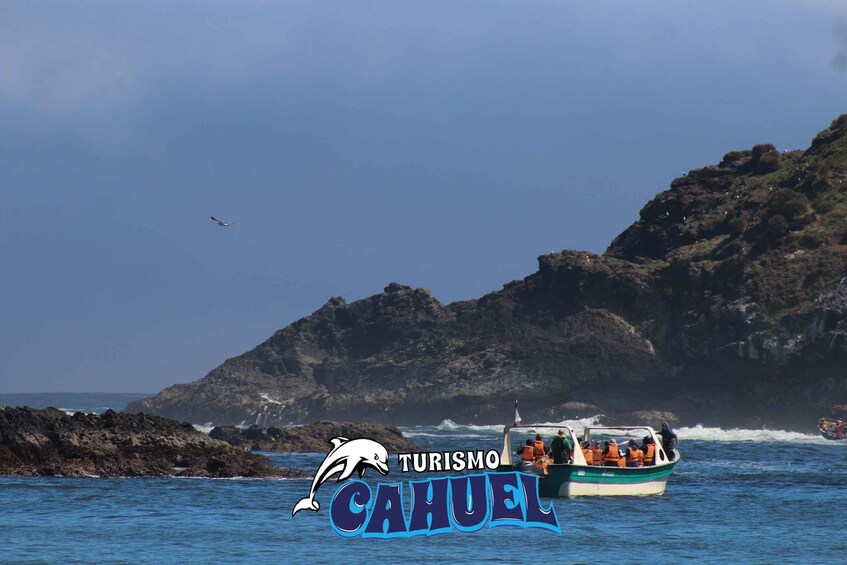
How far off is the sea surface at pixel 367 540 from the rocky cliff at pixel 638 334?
204 feet

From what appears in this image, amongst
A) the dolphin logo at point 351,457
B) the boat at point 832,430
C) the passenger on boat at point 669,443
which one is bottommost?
the dolphin logo at point 351,457

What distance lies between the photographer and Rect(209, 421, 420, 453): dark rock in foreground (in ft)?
265

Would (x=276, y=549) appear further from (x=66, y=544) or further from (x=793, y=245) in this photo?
(x=793, y=245)

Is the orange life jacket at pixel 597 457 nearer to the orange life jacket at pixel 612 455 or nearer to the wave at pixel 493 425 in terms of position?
the orange life jacket at pixel 612 455

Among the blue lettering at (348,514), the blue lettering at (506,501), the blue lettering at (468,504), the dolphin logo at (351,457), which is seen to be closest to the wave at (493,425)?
the blue lettering at (506,501)

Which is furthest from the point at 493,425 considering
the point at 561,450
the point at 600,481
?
the point at 561,450

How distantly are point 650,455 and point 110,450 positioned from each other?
23.9 metres

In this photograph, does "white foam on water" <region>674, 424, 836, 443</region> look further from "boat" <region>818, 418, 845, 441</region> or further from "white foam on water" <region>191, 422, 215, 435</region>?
"white foam on water" <region>191, 422, 215, 435</region>

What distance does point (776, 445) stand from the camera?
92938 millimetres

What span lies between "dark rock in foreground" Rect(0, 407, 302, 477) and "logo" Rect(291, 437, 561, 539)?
1381 centimetres

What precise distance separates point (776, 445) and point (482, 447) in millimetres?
21808

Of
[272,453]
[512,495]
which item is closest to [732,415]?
[272,453]

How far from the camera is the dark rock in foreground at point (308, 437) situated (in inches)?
3184

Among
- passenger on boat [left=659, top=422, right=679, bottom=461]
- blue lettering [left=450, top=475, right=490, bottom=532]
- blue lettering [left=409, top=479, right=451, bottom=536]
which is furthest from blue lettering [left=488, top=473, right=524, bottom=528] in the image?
passenger on boat [left=659, top=422, right=679, bottom=461]
